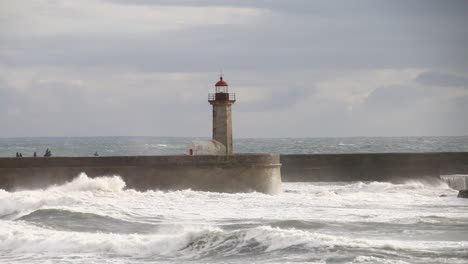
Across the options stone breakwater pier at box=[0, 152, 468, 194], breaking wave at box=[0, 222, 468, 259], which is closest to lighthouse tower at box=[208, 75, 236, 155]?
stone breakwater pier at box=[0, 152, 468, 194]

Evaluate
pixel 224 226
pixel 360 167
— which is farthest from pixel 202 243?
pixel 360 167

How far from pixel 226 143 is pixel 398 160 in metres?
6.96

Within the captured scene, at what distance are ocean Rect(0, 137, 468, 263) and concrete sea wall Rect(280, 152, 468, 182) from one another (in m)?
3.56

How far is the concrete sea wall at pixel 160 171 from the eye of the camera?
24562 millimetres

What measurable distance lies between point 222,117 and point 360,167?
644cm

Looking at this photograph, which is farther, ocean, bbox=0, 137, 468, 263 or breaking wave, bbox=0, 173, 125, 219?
breaking wave, bbox=0, 173, 125, 219

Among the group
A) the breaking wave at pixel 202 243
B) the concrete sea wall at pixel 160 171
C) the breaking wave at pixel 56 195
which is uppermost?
the concrete sea wall at pixel 160 171

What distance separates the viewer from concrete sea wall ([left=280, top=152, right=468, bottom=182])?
32.3 metres

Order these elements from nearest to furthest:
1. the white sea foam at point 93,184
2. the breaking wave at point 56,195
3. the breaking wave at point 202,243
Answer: the breaking wave at point 202,243
the breaking wave at point 56,195
the white sea foam at point 93,184

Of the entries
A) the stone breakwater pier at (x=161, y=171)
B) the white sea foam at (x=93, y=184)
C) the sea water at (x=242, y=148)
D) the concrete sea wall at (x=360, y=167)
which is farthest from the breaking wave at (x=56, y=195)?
the sea water at (x=242, y=148)

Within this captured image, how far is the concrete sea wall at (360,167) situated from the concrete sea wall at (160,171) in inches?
240

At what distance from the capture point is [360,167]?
1294 inches

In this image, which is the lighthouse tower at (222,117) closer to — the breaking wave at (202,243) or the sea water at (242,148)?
the breaking wave at (202,243)

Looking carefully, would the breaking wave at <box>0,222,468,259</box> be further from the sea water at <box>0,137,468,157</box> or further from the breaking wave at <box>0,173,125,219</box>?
the sea water at <box>0,137,468,157</box>
